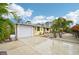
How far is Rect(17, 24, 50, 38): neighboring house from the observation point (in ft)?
7.91

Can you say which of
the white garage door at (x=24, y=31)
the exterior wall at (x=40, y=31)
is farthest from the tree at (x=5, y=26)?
the exterior wall at (x=40, y=31)

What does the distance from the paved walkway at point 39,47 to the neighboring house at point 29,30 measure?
0.15 feet

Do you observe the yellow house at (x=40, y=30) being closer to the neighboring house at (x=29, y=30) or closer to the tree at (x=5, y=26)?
the neighboring house at (x=29, y=30)

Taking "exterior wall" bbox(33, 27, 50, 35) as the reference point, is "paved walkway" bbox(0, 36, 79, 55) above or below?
below

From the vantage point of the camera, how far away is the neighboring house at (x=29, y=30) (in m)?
2.41

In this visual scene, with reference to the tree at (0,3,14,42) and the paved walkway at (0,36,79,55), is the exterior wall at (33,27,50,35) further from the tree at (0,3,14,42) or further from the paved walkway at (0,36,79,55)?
the tree at (0,3,14,42)

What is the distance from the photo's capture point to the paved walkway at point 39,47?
236 cm

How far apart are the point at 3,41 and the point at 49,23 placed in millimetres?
516

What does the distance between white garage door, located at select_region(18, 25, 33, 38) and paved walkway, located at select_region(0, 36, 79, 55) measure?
1.7 inches

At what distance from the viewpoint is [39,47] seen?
2.40m

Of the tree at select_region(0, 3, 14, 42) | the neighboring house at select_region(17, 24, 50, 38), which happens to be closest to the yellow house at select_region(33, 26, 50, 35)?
the neighboring house at select_region(17, 24, 50, 38)

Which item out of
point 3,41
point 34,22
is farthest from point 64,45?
point 3,41

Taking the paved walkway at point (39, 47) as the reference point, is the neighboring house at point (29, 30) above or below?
above
